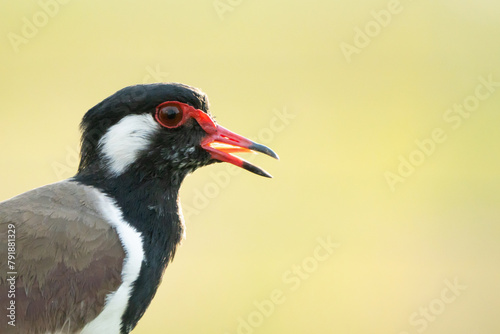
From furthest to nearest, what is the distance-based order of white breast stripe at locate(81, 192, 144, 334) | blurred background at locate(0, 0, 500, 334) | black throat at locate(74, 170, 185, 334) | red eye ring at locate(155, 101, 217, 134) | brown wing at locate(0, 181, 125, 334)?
blurred background at locate(0, 0, 500, 334), red eye ring at locate(155, 101, 217, 134), black throat at locate(74, 170, 185, 334), white breast stripe at locate(81, 192, 144, 334), brown wing at locate(0, 181, 125, 334)

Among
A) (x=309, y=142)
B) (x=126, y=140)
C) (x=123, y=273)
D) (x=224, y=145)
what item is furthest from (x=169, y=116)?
(x=309, y=142)

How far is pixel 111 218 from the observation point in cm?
366

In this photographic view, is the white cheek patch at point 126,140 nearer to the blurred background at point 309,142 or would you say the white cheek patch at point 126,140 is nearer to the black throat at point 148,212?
the black throat at point 148,212

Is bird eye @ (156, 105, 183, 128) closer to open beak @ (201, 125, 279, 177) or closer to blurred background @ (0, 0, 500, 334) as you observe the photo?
open beak @ (201, 125, 279, 177)

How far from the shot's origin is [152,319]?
9047 millimetres

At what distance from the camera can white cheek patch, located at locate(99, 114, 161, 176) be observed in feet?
12.3

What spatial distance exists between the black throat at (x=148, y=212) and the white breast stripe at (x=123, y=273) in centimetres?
4

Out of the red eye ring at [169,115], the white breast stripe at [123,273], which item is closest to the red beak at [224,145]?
the red eye ring at [169,115]

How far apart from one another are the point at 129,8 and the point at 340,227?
→ 20.7ft

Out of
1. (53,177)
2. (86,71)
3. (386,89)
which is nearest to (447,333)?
(386,89)

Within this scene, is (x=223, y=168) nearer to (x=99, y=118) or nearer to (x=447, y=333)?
(x=447, y=333)

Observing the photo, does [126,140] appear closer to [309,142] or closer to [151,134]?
[151,134]

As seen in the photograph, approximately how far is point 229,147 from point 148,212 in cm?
65

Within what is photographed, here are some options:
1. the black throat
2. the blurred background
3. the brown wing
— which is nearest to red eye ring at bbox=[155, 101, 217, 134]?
the black throat
